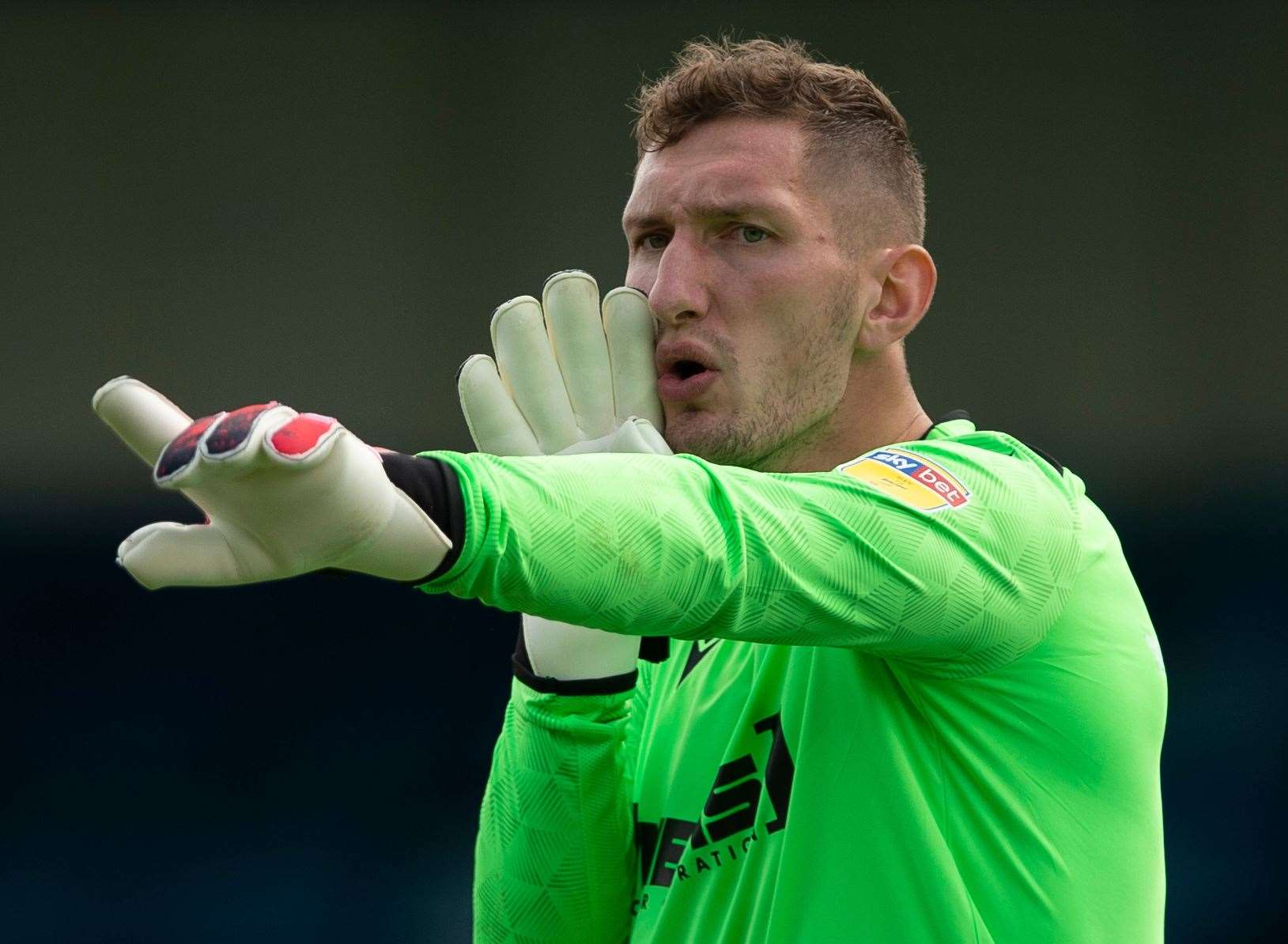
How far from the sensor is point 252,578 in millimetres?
1158

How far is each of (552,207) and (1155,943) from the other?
206 inches

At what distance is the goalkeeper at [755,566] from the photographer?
1.21m

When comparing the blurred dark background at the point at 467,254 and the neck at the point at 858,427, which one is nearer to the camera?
the neck at the point at 858,427

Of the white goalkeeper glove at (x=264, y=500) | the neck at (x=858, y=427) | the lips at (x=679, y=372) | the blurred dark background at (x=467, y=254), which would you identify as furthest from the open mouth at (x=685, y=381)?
the blurred dark background at (x=467, y=254)

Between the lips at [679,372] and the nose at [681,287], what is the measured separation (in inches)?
1.4

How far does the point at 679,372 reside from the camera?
2059mm

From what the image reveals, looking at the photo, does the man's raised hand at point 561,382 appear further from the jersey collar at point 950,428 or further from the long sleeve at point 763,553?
the long sleeve at point 763,553

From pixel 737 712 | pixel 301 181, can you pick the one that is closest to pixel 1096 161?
pixel 301 181

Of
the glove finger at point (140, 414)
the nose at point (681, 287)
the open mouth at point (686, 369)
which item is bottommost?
the glove finger at point (140, 414)

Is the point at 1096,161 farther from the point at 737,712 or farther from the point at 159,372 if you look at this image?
the point at 737,712

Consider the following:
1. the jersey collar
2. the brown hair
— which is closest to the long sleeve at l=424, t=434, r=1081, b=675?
the jersey collar

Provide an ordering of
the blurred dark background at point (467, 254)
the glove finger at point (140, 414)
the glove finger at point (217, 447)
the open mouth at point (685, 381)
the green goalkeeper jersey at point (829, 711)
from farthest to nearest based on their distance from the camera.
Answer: the blurred dark background at point (467, 254), the open mouth at point (685, 381), the green goalkeeper jersey at point (829, 711), the glove finger at point (140, 414), the glove finger at point (217, 447)

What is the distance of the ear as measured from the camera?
2.10 metres

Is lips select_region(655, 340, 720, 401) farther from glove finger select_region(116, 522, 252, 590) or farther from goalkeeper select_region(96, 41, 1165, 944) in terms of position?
glove finger select_region(116, 522, 252, 590)
